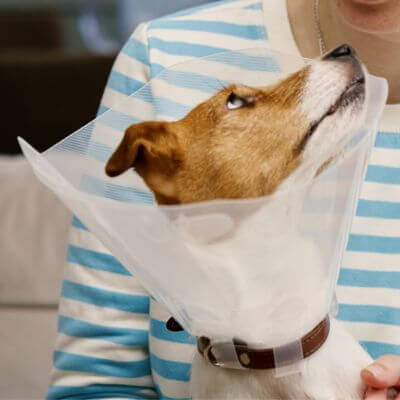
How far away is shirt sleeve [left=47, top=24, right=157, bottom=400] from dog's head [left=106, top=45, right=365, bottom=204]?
0.80 ft

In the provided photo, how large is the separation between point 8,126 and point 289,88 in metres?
1.89

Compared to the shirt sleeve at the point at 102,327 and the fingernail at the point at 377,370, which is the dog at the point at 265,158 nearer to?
the fingernail at the point at 377,370

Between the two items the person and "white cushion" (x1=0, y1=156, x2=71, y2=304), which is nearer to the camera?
the person

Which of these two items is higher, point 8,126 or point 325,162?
point 325,162

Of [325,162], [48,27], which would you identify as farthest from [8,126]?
[325,162]

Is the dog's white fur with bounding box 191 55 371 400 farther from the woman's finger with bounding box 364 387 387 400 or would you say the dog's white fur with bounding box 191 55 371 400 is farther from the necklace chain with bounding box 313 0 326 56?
the necklace chain with bounding box 313 0 326 56

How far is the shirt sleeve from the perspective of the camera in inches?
39.6

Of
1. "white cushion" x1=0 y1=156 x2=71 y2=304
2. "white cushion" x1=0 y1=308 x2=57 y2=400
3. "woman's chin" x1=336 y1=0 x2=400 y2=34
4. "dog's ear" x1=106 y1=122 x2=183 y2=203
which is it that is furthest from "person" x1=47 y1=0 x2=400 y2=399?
"white cushion" x1=0 y1=156 x2=71 y2=304

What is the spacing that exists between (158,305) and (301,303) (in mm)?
264

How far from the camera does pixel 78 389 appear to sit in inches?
39.7

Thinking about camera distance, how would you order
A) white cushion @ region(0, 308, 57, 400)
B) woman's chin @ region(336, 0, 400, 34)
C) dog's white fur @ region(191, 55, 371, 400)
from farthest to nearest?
white cushion @ region(0, 308, 57, 400)
woman's chin @ region(336, 0, 400, 34)
dog's white fur @ region(191, 55, 371, 400)

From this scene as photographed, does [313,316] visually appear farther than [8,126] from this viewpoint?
No

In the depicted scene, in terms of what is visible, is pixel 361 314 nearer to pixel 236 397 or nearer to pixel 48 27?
pixel 236 397

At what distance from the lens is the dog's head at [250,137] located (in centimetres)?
72
